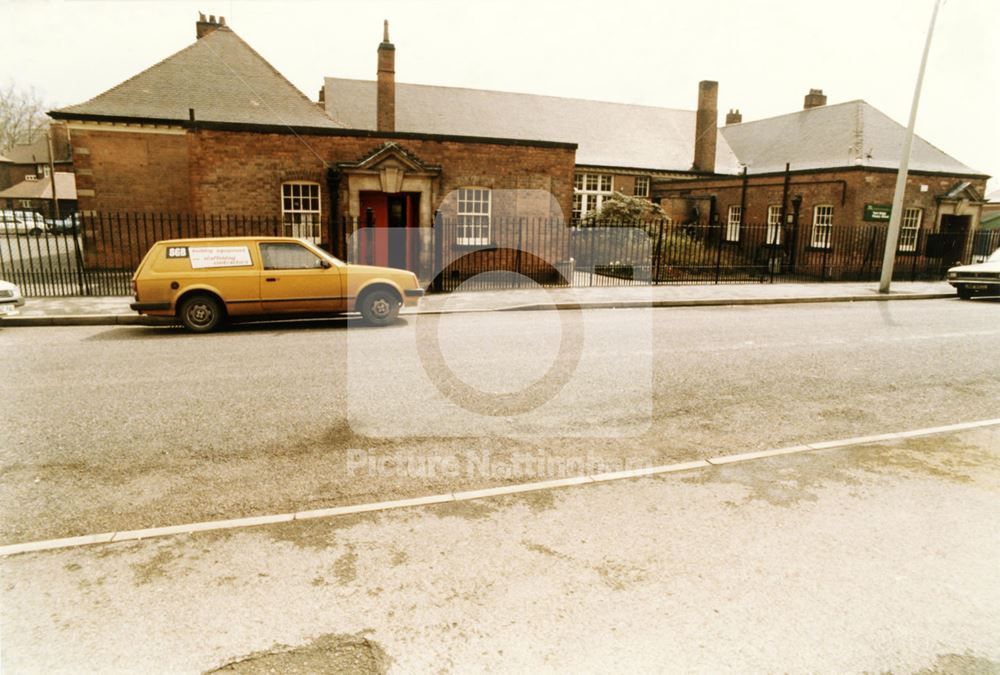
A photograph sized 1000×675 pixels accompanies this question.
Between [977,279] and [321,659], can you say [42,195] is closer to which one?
[321,659]

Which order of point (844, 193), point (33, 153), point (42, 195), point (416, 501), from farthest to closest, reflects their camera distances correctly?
point (33, 153) → point (42, 195) → point (844, 193) → point (416, 501)

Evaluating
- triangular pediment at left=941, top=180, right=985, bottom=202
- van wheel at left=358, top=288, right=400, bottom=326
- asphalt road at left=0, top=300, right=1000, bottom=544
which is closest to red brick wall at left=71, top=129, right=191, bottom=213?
asphalt road at left=0, top=300, right=1000, bottom=544

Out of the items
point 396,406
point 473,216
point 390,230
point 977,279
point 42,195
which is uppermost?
point 42,195

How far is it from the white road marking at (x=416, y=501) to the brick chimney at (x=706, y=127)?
31810 mm

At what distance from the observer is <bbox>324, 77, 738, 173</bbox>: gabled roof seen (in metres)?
30.1

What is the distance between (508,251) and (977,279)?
14.5 metres

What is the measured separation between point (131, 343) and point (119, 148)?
1500 cm

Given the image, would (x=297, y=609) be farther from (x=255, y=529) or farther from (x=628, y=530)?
(x=628, y=530)

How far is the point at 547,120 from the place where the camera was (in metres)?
33.9

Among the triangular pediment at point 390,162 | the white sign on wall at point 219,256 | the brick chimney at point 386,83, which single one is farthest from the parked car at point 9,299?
the brick chimney at point 386,83

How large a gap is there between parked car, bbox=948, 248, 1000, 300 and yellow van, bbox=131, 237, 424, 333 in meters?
18.0

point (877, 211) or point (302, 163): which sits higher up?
point (302, 163)

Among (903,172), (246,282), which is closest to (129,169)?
(246,282)

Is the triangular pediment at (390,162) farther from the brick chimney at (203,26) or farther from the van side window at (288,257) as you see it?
the brick chimney at (203,26)
